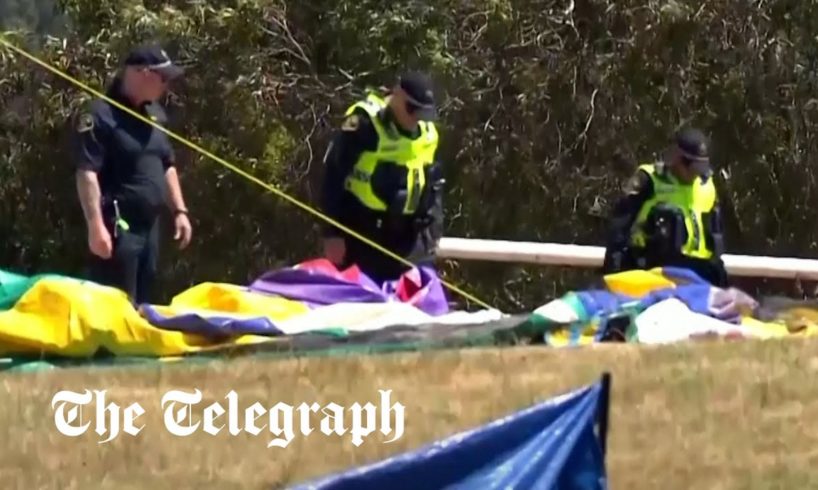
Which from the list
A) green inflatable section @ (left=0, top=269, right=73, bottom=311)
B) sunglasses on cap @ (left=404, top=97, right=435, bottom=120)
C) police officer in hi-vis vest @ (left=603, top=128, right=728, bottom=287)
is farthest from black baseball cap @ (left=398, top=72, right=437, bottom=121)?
green inflatable section @ (left=0, top=269, right=73, bottom=311)

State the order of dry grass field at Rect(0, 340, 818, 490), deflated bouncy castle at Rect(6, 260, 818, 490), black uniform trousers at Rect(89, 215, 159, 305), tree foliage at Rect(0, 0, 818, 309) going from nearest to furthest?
deflated bouncy castle at Rect(6, 260, 818, 490) → dry grass field at Rect(0, 340, 818, 490) → black uniform trousers at Rect(89, 215, 159, 305) → tree foliage at Rect(0, 0, 818, 309)

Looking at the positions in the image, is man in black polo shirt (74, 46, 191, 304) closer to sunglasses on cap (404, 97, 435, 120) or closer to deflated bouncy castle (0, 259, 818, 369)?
deflated bouncy castle (0, 259, 818, 369)

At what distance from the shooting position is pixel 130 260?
686 centimetres

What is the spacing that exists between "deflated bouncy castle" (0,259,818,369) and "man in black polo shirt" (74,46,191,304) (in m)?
0.51

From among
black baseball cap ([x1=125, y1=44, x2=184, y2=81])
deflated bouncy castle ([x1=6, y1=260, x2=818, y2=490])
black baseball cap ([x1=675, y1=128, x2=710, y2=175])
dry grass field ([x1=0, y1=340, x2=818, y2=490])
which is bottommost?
dry grass field ([x1=0, y1=340, x2=818, y2=490])

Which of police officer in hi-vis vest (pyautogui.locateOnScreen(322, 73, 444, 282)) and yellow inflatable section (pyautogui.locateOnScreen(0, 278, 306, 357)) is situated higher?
police officer in hi-vis vest (pyautogui.locateOnScreen(322, 73, 444, 282))

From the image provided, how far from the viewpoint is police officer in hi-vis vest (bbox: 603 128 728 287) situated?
7.49m

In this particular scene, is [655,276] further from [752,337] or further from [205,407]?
[205,407]

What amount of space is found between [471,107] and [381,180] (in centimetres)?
692

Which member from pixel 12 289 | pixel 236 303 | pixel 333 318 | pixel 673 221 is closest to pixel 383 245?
pixel 333 318

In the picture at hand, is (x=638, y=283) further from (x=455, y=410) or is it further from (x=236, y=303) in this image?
(x=236, y=303)

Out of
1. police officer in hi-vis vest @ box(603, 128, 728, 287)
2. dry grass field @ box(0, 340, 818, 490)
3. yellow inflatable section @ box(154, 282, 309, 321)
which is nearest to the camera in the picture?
dry grass field @ box(0, 340, 818, 490)

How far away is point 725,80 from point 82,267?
234 inches

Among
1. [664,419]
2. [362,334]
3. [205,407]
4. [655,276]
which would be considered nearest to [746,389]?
[664,419]
